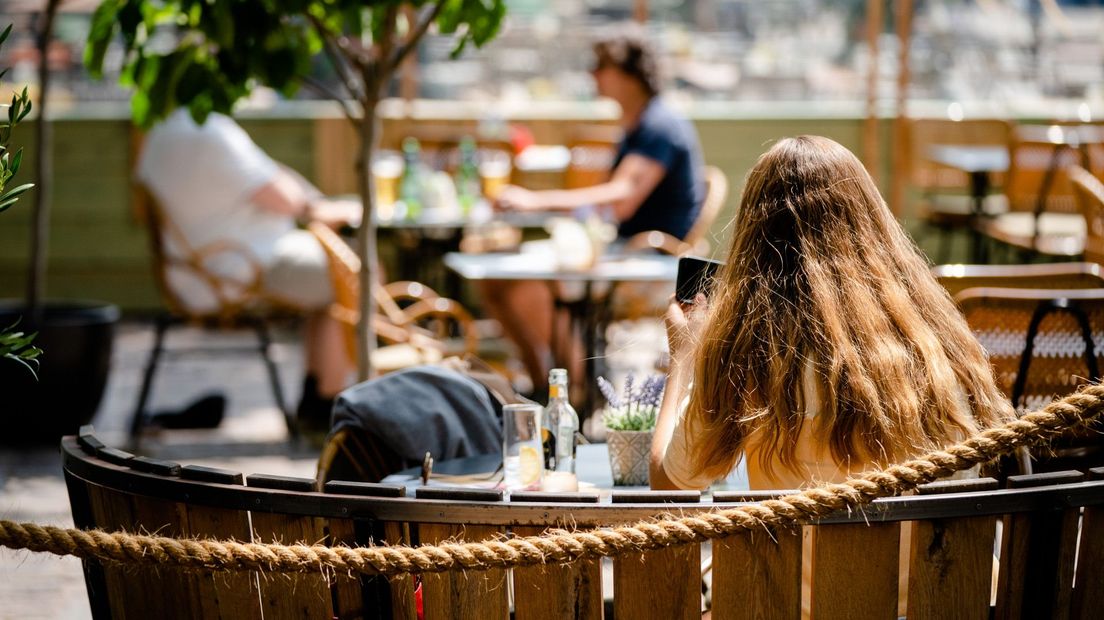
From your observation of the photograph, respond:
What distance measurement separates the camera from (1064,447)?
366 centimetres

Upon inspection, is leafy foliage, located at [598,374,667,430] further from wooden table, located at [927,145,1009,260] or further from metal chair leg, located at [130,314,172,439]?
wooden table, located at [927,145,1009,260]

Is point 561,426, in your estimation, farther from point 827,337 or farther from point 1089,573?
point 1089,573

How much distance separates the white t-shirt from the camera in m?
6.05

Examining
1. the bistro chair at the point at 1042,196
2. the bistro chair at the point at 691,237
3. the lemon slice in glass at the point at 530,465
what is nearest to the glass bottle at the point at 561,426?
the lemon slice in glass at the point at 530,465

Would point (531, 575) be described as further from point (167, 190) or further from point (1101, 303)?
point (167, 190)

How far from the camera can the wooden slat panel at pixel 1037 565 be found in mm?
1799

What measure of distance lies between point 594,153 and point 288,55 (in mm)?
4541

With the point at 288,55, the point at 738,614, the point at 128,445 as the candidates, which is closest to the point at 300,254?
the point at 128,445

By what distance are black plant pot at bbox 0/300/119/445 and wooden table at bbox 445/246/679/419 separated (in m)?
1.72

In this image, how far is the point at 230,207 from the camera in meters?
6.19

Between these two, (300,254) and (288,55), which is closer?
(288,55)

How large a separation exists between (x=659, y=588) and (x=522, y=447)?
89 cm

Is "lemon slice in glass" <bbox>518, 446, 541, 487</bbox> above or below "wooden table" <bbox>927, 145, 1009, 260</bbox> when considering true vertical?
below

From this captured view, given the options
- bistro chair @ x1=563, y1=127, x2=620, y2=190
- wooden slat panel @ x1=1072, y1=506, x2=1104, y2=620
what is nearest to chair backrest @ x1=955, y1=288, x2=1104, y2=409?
wooden slat panel @ x1=1072, y1=506, x2=1104, y2=620
